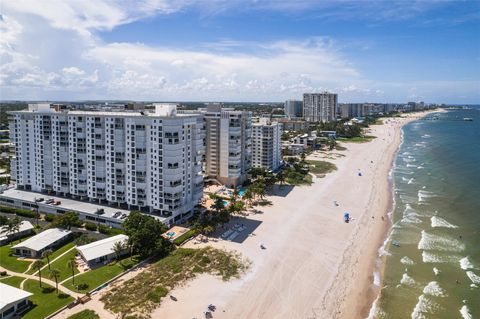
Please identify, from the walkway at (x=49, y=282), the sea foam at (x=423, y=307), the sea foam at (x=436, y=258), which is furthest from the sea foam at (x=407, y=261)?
the walkway at (x=49, y=282)

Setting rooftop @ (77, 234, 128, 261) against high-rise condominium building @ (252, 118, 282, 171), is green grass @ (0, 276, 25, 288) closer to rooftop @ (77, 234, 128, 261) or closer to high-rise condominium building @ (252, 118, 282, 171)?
rooftop @ (77, 234, 128, 261)

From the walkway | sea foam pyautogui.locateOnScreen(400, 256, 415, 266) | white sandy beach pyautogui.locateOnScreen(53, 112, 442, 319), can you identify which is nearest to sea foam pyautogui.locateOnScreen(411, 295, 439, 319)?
white sandy beach pyautogui.locateOnScreen(53, 112, 442, 319)

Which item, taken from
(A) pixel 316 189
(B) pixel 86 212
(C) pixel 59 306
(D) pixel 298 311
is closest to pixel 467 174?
(A) pixel 316 189

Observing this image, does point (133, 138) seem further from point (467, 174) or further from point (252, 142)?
point (467, 174)

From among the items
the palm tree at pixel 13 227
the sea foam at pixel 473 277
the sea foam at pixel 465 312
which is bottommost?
the sea foam at pixel 465 312

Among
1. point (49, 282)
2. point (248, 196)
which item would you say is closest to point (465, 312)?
point (248, 196)

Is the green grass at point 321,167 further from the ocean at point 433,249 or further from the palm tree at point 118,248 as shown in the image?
the palm tree at point 118,248
